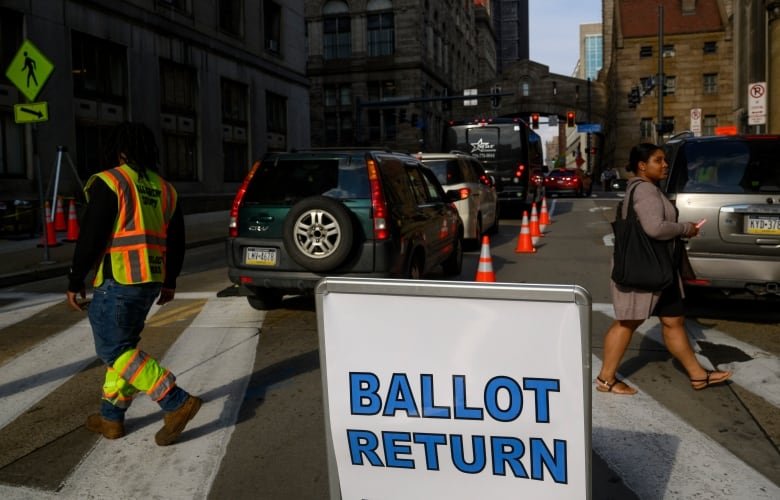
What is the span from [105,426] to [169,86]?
21.8m

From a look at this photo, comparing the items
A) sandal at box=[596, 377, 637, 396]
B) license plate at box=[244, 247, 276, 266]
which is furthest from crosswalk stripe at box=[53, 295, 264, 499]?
sandal at box=[596, 377, 637, 396]

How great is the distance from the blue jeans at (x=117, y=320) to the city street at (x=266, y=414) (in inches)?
13.6

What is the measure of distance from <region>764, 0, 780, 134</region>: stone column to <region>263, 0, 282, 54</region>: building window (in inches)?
776

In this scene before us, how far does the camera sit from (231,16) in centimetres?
2864

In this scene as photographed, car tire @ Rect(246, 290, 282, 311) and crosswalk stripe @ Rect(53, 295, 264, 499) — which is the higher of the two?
car tire @ Rect(246, 290, 282, 311)

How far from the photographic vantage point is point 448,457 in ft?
8.34

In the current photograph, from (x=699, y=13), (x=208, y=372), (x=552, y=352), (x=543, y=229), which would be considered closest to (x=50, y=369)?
(x=208, y=372)

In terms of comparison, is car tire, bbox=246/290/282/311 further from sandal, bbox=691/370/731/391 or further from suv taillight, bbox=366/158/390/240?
sandal, bbox=691/370/731/391

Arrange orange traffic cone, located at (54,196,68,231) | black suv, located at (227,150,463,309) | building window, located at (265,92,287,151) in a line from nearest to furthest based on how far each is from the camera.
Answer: black suv, located at (227,150,463,309) → orange traffic cone, located at (54,196,68,231) → building window, located at (265,92,287,151)

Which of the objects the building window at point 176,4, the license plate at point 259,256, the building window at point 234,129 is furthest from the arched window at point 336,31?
the license plate at point 259,256

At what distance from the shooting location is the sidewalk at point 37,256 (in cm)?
1120

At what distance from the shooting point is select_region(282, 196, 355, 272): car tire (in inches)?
265

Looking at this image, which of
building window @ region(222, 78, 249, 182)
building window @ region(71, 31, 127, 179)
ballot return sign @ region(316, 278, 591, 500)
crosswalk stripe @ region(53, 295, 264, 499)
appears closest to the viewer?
ballot return sign @ region(316, 278, 591, 500)

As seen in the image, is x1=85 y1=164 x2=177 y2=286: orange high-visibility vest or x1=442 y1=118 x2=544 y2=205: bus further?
x1=442 y1=118 x2=544 y2=205: bus
